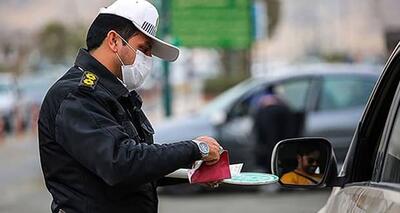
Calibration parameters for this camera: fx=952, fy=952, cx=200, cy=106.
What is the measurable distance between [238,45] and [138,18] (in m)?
12.1

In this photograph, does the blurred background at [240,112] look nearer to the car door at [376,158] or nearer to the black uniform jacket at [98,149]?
the car door at [376,158]

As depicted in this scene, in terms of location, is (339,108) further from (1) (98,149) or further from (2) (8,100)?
(2) (8,100)

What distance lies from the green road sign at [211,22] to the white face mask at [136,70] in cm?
1134

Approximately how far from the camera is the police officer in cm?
295

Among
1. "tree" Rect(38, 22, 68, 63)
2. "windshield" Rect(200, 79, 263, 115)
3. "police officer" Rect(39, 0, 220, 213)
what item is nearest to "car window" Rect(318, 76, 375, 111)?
"windshield" Rect(200, 79, 263, 115)

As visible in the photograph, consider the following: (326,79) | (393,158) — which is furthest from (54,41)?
(393,158)

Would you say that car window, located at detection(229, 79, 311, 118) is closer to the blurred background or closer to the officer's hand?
the blurred background

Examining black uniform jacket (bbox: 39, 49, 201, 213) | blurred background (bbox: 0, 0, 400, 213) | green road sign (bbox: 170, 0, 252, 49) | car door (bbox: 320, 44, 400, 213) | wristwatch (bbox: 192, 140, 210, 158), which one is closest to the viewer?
car door (bbox: 320, 44, 400, 213)

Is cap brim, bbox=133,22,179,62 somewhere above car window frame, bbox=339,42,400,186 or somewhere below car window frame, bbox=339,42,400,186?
above

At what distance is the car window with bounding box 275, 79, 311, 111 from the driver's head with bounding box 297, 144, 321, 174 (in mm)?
8372

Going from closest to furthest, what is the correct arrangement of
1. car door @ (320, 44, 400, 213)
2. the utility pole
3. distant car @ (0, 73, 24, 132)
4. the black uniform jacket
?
1. car door @ (320, 44, 400, 213)
2. the black uniform jacket
3. the utility pole
4. distant car @ (0, 73, 24, 132)

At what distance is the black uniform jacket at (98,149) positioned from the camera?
9.65ft

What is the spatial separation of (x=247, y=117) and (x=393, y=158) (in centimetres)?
896

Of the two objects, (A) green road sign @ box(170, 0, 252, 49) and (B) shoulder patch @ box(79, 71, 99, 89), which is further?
(A) green road sign @ box(170, 0, 252, 49)
